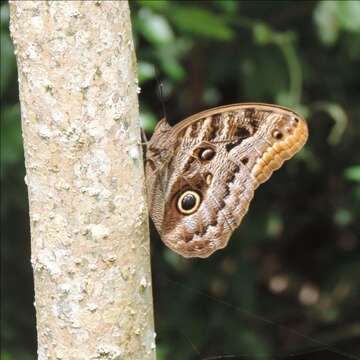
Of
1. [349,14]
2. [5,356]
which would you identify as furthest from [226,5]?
[5,356]

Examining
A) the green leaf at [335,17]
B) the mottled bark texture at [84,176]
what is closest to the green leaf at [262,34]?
the green leaf at [335,17]

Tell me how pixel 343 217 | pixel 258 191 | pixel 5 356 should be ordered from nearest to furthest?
1. pixel 5 356
2. pixel 258 191
3. pixel 343 217

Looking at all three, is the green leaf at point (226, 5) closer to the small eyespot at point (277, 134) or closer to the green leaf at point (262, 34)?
the green leaf at point (262, 34)

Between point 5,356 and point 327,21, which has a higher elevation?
point 327,21

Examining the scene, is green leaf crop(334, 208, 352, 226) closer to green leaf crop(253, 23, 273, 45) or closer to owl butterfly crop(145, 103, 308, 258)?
green leaf crop(253, 23, 273, 45)

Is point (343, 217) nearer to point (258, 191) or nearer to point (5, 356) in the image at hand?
point (258, 191)

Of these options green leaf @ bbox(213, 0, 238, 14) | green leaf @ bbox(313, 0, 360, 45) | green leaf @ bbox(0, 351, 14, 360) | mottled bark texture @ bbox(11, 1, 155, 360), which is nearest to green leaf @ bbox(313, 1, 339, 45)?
green leaf @ bbox(313, 0, 360, 45)

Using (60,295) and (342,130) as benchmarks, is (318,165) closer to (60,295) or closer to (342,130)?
(342,130)

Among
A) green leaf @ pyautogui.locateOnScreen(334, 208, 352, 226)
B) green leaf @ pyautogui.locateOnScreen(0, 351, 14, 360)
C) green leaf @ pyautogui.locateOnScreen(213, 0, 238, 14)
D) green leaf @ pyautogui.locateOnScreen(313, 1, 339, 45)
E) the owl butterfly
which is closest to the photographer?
the owl butterfly
